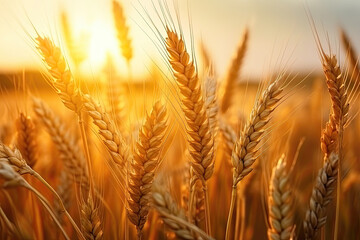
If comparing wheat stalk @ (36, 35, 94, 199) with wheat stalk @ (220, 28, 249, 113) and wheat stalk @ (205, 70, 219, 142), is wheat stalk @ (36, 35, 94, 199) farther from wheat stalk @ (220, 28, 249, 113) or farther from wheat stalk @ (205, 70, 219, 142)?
wheat stalk @ (220, 28, 249, 113)

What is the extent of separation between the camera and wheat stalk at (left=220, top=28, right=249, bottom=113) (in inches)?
105

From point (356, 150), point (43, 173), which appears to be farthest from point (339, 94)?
point (356, 150)

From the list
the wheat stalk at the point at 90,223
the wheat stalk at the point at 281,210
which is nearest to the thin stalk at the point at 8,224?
the wheat stalk at the point at 90,223

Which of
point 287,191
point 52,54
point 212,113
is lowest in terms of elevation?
point 287,191

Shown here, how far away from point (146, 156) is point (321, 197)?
2.16 ft

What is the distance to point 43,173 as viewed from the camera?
8.97 feet

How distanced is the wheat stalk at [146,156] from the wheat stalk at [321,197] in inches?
23.9

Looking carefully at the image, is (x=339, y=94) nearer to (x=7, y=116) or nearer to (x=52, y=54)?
(x=52, y=54)

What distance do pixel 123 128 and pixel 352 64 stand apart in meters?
1.50

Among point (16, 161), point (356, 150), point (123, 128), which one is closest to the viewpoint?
point (16, 161)

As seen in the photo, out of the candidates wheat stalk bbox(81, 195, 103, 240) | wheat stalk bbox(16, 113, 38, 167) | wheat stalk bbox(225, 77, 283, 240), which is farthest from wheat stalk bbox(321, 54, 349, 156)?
wheat stalk bbox(16, 113, 38, 167)

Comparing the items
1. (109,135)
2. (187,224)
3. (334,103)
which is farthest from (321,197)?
Result: (109,135)

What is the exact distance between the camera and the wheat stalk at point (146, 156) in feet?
4.48

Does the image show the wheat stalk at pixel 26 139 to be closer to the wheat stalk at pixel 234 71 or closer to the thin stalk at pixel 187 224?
the thin stalk at pixel 187 224
